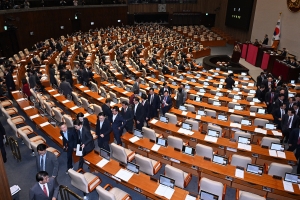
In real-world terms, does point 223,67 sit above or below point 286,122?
below

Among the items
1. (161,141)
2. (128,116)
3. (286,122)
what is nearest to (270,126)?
(286,122)

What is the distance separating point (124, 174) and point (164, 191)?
114 cm

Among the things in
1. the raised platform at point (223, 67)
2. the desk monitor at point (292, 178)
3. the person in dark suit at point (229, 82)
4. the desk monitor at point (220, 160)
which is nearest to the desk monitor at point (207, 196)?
the desk monitor at point (220, 160)

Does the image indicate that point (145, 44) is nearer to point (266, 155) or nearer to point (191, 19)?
point (191, 19)

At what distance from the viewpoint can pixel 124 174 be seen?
590 cm

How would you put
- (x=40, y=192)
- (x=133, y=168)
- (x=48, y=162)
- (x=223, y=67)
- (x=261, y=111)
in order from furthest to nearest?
(x=223, y=67), (x=261, y=111), (x=133, y=168), (x=48, y=162), (x=40, y=192)

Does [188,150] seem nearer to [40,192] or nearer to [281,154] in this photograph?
[281,154]

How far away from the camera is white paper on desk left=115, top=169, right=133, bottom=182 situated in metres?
5.76

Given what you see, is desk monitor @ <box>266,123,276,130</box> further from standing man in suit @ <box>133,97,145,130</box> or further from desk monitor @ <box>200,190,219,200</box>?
desk monitor @ <box>200,190,219,200</box>

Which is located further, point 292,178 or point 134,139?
point 134,139

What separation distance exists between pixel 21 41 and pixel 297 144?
22.5 metres

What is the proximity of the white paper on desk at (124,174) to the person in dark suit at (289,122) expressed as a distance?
563 centimetres

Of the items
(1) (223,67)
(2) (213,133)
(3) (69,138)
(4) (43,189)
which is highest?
(3) (69,138)

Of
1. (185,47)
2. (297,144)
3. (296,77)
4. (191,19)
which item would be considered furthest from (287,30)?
(191,19)
